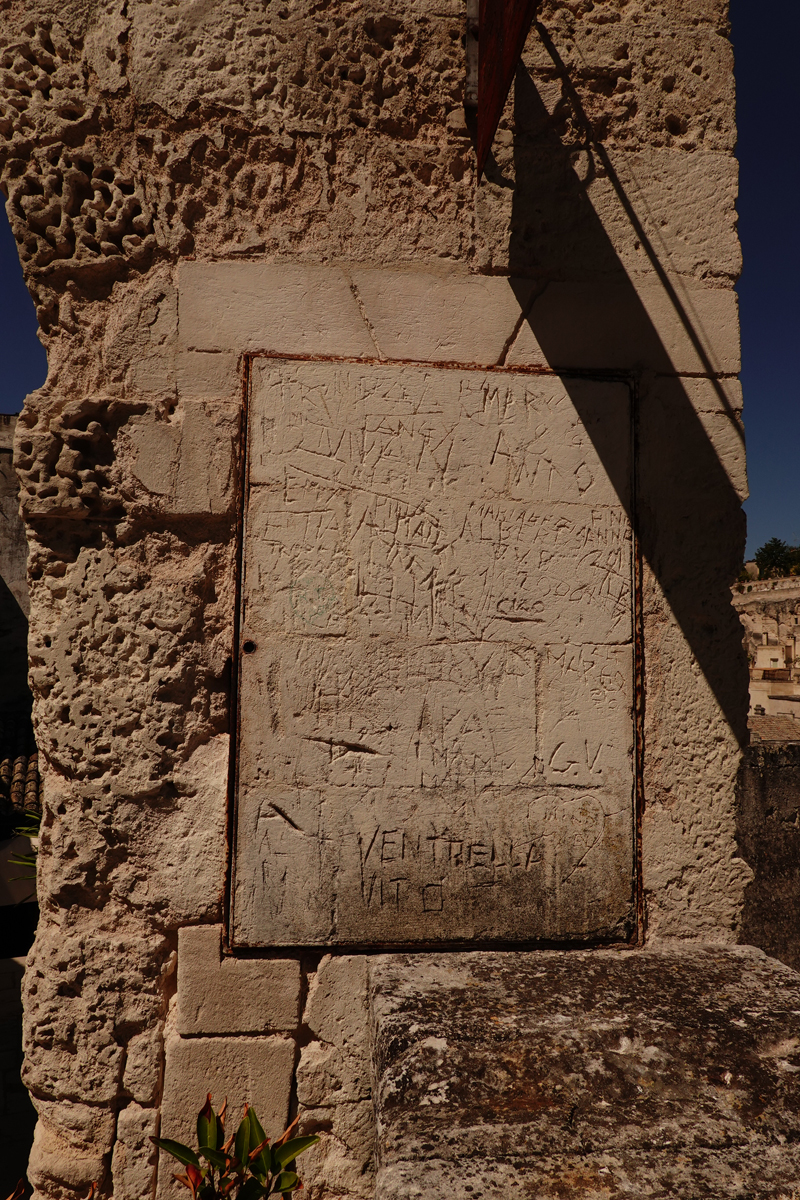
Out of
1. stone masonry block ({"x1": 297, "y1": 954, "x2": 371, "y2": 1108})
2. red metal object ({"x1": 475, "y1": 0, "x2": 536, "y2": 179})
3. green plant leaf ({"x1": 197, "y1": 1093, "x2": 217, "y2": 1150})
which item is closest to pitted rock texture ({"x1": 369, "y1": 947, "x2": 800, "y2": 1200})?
stone masonry block ({"x1": 297, "y1": 954, "x2": 371, "y2": 1108})

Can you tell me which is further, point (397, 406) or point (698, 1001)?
point (397, 406)

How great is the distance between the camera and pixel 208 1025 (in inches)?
66.9

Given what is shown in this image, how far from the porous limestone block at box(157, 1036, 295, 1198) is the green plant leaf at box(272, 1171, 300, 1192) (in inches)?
6.8

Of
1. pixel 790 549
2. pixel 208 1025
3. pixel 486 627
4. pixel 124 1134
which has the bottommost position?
pixel 124 1134

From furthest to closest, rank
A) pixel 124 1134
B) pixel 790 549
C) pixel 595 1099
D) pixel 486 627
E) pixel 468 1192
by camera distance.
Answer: pixel 790 549 < pixel 486 627 < pixel 124 1134 < pixel 595 1099 < pixel 468 1192

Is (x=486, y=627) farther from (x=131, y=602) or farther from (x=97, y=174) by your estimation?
(x=97, y=174)

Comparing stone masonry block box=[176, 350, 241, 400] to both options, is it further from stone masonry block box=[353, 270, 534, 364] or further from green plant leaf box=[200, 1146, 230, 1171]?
green plant leaf box=[200, 1146, 230, 1171]

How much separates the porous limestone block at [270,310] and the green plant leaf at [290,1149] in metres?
1.88

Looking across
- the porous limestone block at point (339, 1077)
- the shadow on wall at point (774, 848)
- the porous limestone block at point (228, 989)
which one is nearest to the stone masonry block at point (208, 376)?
the porous limestone block at point (228, 989)

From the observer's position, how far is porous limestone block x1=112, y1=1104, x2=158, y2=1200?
1.66 m

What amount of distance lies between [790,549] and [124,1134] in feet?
114

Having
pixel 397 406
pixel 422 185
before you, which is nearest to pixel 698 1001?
pixel 397 406

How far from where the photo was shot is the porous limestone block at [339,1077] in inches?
67.1

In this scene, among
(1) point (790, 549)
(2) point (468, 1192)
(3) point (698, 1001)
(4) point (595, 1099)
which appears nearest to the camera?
(2) point (468, 1192)
